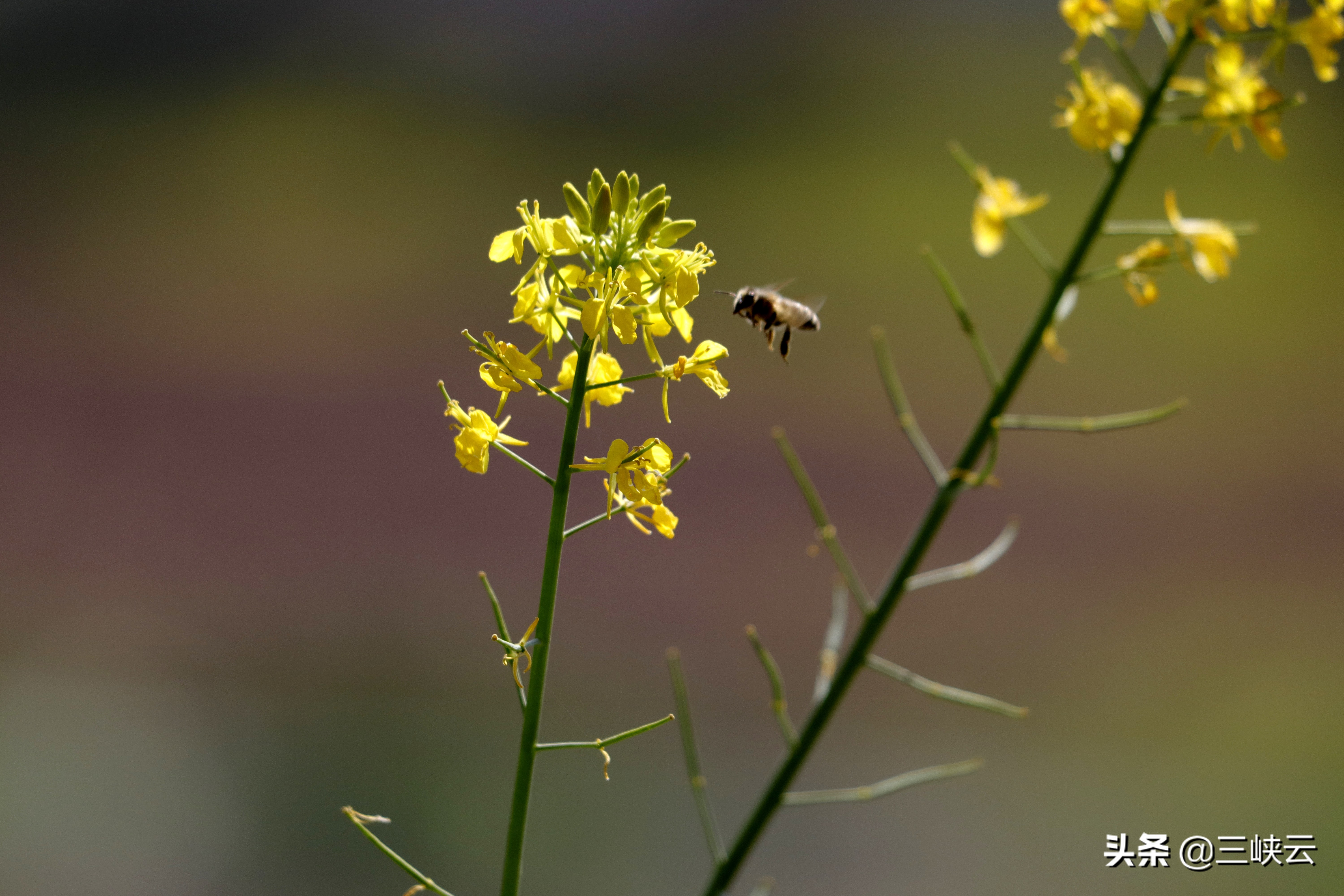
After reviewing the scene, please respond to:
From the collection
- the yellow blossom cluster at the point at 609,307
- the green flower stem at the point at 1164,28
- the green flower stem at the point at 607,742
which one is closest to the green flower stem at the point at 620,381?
the yellow blossom cluster at the point at 609,307

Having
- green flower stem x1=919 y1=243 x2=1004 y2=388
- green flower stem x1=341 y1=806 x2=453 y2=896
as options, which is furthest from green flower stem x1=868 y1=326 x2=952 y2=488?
green flower stem x1=341 y1=806 x2=453 y2=896

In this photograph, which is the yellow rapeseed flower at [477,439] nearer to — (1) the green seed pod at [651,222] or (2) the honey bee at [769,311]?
(1) the green seed pod at [651,222]

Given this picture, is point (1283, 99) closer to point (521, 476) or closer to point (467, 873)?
point (467, 873)

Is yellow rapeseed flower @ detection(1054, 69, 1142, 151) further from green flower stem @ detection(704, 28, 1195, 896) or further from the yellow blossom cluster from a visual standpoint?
the yellow blossom cluster

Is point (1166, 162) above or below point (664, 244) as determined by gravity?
above

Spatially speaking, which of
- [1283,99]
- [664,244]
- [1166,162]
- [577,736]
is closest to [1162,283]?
[1166,162]
